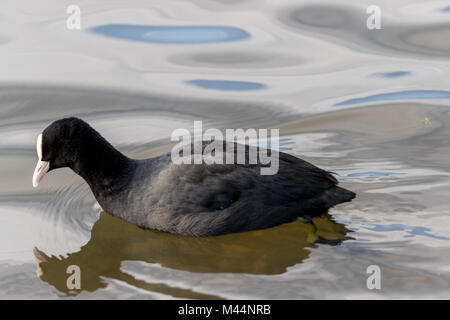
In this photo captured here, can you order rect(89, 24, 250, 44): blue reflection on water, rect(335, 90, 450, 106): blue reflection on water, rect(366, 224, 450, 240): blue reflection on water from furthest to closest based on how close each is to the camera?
rect(89, 24, 250, 44): blue reflection on water < rect(335, 90, 450, 106): blue reflection on water < rect(366, 224, 450, 240): blue reflection on water

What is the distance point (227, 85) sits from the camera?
10250mm

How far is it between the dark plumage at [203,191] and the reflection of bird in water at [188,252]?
158 mm

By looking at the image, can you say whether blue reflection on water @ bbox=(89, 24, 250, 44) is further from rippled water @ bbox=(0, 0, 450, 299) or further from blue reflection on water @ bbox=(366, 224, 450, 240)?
blue reflection on water @ bbox=(366, 224, 450, 240)

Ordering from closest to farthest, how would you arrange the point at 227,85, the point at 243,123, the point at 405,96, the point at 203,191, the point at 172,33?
the point at 203,191 → the point at 243,123 → the point at 405,96 → the point at 227,85 → the point at 172,33

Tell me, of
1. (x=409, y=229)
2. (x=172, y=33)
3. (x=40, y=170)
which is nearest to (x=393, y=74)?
(x=172, y=33)

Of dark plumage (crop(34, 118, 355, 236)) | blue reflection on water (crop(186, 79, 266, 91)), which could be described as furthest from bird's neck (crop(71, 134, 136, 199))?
blue reflection on water (crop(186, 79, 266, 91))

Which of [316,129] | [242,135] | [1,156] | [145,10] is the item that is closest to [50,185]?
[1,156]

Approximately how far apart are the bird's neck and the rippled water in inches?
17.9

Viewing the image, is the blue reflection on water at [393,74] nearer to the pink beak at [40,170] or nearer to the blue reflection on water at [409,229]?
the blue reflection on water at [409,229]

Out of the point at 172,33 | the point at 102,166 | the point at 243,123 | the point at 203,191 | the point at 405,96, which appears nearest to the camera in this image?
the point at 203,191

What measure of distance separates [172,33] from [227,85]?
1.80m

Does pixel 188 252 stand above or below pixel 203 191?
below

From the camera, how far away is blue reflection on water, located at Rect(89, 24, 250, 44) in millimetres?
11305

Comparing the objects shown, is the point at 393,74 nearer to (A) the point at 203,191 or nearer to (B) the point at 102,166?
(A) the point at 203,191
